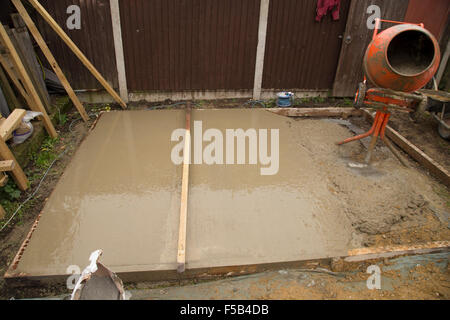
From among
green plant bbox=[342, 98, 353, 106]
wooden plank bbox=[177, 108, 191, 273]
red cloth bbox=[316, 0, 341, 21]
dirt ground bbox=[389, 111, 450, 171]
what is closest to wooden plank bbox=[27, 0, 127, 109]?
wooden plank bbox=[177, 108, 191, 273]

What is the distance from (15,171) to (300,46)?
5.47m

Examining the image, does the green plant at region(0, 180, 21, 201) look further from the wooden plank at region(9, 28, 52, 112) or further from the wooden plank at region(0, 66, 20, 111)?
the wooden plank at region(9, 28, 52, 112)

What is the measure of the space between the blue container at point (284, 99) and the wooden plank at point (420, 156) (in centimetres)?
192

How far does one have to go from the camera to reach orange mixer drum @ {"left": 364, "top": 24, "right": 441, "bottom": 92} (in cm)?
371

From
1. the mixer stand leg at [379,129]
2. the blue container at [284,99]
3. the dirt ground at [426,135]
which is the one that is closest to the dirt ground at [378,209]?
the dirt ground at [426,135]

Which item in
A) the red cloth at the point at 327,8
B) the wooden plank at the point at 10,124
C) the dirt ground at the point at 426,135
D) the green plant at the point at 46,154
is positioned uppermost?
the red cloth at the point at 327,8

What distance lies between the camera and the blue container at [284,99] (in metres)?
6.16

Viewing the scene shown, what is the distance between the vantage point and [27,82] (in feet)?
14.8

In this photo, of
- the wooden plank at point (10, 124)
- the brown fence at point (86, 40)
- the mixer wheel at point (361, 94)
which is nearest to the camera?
the wooden plank at point (10, 124)

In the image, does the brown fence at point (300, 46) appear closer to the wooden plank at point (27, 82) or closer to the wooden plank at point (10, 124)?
the wooden plank at point (27, 82)

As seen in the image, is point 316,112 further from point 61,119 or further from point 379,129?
point 61,119

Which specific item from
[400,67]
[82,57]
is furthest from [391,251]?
[82,57]

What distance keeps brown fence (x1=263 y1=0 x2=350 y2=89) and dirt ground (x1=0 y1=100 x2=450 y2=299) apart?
2.02 metres
